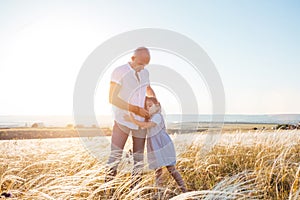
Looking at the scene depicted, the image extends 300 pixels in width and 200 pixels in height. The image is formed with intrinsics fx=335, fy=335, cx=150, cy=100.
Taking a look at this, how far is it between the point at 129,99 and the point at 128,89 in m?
0.10

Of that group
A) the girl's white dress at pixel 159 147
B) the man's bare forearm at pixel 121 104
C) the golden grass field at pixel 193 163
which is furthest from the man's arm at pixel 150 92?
the golden grass field at pixel 193 163

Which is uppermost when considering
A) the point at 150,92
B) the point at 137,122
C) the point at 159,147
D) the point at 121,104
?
the point at 150,92

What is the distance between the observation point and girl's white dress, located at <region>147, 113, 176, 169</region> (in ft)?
10.7

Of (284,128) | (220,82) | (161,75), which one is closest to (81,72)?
(161,75)

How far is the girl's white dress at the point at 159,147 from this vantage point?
128 inches

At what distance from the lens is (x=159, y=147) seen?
335 cm

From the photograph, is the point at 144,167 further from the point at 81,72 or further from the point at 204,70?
the point at 204,70

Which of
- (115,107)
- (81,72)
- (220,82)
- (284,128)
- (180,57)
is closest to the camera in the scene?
(115,107)

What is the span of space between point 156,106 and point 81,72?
70.9 inches

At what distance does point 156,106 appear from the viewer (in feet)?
11.1

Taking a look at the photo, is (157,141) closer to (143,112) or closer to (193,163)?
(143,112)

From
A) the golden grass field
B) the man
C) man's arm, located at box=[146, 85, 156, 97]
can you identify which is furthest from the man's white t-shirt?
the golden grass field

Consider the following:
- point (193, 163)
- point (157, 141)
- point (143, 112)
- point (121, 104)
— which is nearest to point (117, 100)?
point (121, 104)

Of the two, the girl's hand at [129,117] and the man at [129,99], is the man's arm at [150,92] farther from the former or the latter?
the girl's hand at [129,117]
